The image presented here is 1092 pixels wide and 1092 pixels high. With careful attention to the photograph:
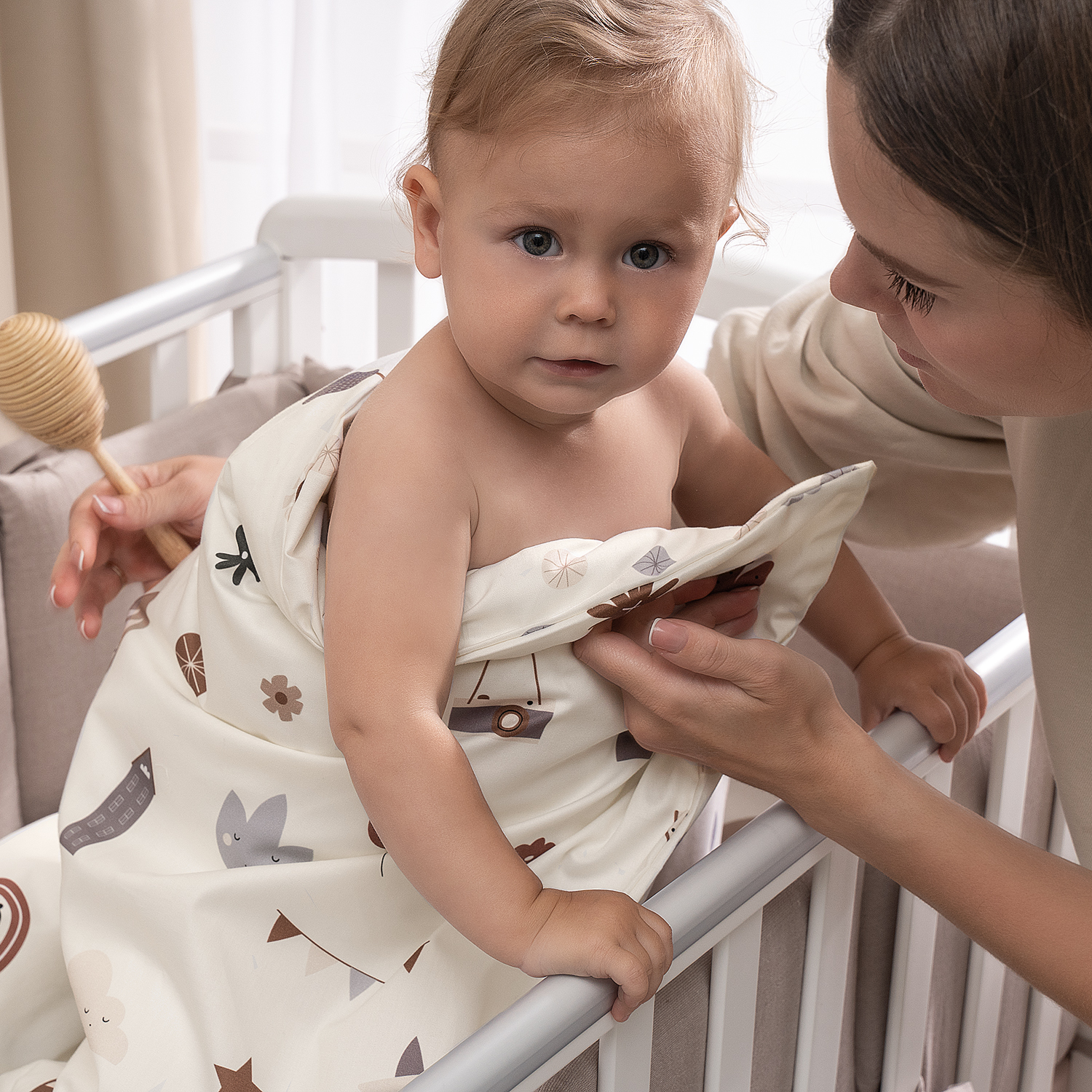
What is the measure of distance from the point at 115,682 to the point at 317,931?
237mm

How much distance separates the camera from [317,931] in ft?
2.35

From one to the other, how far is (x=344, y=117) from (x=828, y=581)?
1.22 metres

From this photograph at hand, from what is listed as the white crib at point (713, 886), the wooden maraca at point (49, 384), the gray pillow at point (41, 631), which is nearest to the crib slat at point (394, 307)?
the white crib at point (713, 886)

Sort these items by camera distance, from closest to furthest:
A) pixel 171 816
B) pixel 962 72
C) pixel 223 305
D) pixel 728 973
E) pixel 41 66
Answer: pixel 962 72 < pixel 728 973 < pixel 171 816 < pixel 223 305 < pixel 41 66

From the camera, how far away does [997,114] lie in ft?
1.59

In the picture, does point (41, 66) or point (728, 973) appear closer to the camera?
point (728, 973)

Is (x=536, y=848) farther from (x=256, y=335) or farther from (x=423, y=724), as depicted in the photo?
(x=256, y=335)

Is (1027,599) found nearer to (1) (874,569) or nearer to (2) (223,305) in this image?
(1) (874,569)

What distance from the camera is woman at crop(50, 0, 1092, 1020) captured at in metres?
0.49

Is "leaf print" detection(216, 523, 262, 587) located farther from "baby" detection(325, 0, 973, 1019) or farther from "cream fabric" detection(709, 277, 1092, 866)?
"cream fabric" detection(709, 277, 1092, 866)

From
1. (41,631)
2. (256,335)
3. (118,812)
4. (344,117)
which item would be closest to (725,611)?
(118,812)

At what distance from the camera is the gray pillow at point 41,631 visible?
1.14 metres

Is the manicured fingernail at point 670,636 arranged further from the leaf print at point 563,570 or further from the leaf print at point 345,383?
the leaf print at point 345,383

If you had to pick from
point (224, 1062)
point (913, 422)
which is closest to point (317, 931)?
point (224, 1062)
